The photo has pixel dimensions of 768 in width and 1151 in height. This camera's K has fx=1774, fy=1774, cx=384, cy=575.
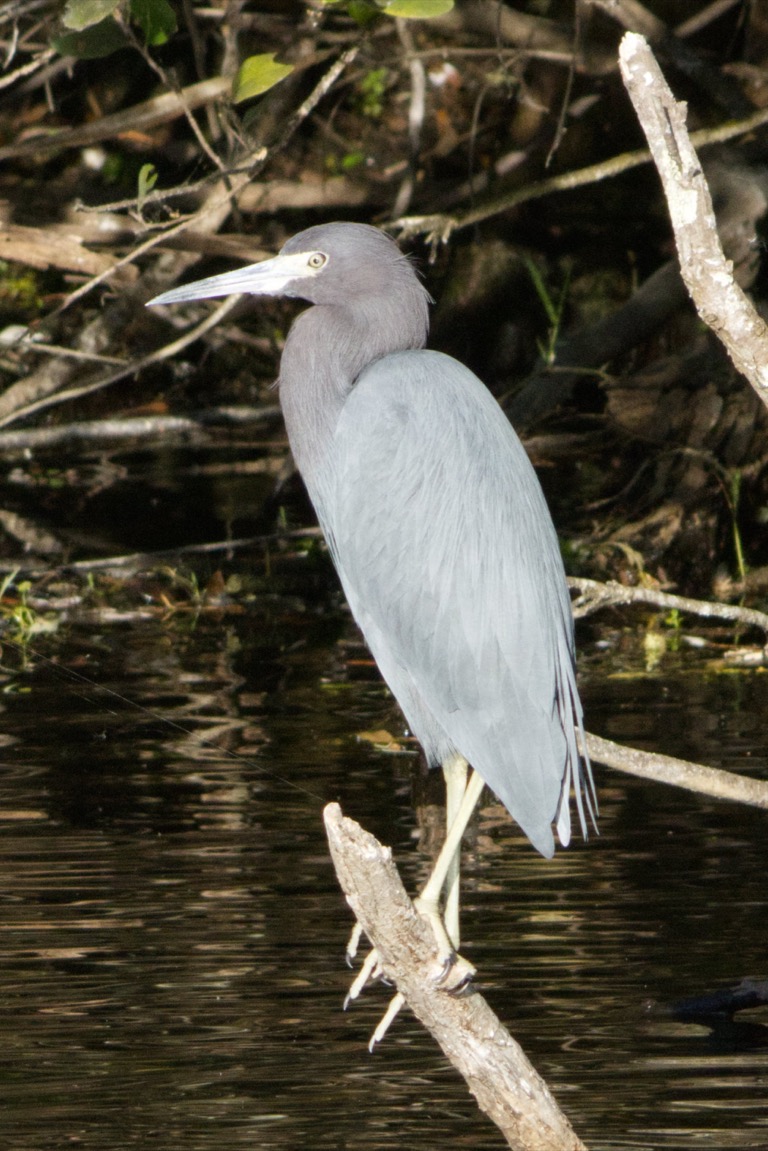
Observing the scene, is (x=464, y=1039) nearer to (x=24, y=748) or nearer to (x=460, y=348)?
(x=24, y=748)

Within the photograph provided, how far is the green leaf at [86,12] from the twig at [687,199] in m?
2.39

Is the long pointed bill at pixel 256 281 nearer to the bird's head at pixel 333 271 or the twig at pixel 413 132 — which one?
the bird's head at pixel 333 271

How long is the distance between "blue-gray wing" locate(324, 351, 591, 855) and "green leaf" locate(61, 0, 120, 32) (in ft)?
5.06

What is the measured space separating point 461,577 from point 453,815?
1.86ft

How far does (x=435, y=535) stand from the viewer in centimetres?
388

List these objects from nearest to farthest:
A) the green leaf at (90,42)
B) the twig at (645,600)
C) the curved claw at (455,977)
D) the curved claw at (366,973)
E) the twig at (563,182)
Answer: the curved claw at (455,977) < the curved claw at (366,973) < the twig at (645,600) < the green leaf at (90,42) < the twig at (563,182)

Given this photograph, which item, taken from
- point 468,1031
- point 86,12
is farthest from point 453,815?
point 86,12

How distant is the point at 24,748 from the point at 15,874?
47.2 inches

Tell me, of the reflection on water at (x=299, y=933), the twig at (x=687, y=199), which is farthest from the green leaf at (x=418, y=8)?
the reflection on water at (x=299, y=933)

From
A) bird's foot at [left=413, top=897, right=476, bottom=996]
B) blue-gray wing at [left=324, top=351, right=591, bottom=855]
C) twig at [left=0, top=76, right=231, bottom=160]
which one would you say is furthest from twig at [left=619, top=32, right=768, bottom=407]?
twig at [left=0, top=76, right=231, bottom=160]

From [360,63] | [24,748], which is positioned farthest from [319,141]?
[24,748]

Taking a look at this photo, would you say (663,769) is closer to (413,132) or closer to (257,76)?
(257,76)

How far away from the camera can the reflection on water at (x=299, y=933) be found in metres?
3.70

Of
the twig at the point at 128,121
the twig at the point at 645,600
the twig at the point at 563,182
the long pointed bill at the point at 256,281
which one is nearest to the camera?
the twig at the point at 645,600
